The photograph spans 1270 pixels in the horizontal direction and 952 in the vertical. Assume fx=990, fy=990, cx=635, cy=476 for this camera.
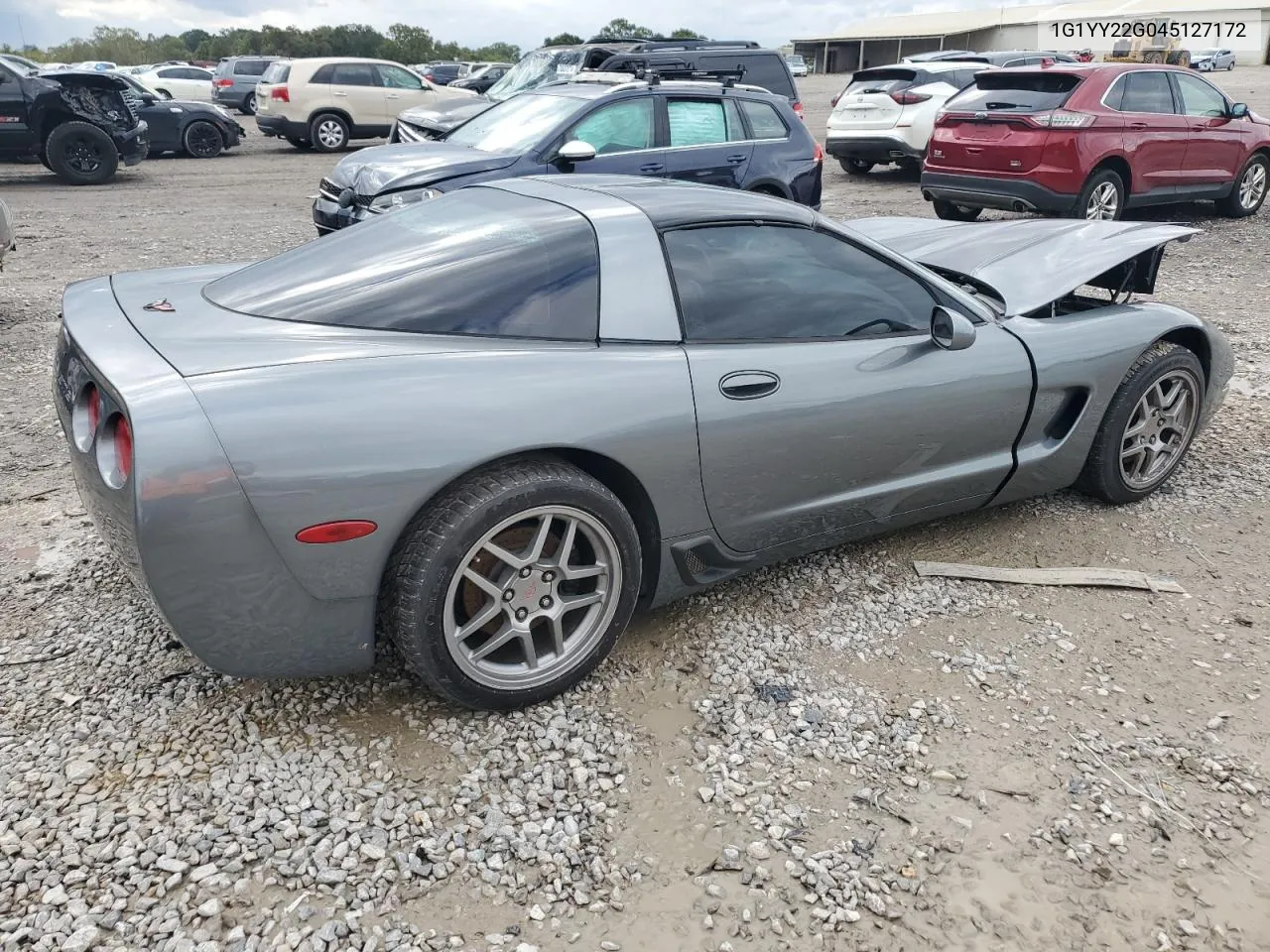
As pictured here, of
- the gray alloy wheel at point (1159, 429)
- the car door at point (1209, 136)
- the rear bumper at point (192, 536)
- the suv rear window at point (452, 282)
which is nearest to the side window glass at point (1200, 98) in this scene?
the car door at point (1209, 136)

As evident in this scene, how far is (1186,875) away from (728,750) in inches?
43.5

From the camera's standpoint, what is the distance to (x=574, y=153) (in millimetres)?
7465

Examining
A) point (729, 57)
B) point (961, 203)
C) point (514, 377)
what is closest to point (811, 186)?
point (961, 203)

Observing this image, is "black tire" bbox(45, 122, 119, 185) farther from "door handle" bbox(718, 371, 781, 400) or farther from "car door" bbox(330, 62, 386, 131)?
"door handle" bbox(718, 371, 781, 400)

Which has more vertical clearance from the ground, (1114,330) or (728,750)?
(1114,330)

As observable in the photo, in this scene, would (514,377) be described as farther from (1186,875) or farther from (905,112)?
(905,112)

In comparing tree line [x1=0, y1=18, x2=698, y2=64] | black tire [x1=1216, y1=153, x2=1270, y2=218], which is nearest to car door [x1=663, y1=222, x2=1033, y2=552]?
black tire [x1=1216, y1=153, x2=1270, y2=218]

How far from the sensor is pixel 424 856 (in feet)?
7.42

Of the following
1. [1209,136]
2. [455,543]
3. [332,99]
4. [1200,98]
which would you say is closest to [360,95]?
[332,99]

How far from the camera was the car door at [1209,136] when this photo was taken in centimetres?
1034

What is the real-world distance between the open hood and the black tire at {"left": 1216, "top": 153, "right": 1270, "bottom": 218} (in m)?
7.98

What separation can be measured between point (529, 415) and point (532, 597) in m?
0.51

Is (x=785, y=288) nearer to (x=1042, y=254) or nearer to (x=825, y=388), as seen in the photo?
(x=825, y=388)

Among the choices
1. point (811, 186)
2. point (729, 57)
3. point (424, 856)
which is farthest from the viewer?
point (729, 57)
